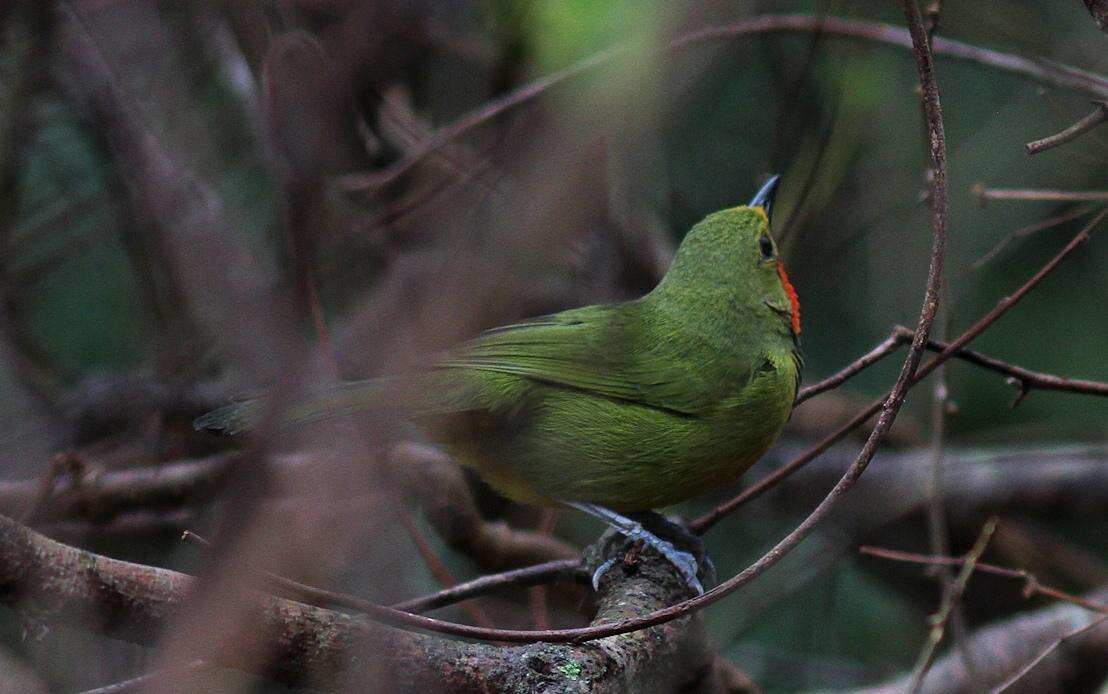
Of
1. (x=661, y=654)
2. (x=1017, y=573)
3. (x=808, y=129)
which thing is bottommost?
(x=1017, y=573)

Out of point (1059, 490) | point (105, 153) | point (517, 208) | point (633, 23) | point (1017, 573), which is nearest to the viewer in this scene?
point (517, 208)

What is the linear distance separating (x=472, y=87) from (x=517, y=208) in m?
4.42

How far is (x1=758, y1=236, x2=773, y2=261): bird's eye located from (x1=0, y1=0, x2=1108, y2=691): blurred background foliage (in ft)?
0.15

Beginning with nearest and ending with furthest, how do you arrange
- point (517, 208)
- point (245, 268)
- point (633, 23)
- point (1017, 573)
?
point (517, 208) → point (1017, 573) → point (245, 268) → point (633, 23)

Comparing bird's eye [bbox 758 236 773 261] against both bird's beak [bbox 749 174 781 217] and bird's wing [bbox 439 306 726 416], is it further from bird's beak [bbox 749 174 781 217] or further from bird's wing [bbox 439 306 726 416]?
bird's wing [bbox 439 306 726 416]

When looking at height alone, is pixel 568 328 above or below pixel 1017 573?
above

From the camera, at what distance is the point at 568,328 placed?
11.9 ft

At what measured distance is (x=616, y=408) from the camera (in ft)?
11.2

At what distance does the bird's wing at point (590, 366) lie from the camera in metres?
3.40

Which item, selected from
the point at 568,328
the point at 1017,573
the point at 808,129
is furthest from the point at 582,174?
the point at 808,129

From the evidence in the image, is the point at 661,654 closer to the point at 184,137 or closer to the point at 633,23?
the point at 633,23

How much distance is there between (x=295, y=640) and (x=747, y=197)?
4.82m

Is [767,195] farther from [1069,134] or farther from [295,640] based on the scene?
[295,640]

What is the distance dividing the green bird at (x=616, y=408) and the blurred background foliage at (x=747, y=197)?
1.83 feet
